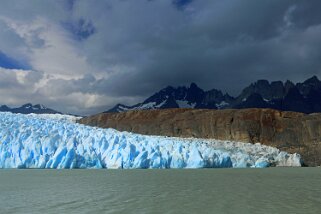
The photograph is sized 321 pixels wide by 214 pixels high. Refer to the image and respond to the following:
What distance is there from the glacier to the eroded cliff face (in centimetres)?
2955

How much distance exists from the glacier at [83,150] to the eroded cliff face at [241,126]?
29.6 metres

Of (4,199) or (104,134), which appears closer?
(4,199)

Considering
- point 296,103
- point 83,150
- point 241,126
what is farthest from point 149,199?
point 296,103

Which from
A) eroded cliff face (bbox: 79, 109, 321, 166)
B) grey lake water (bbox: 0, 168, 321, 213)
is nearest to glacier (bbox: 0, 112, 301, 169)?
grey lake water (bbox: 0, 168, 321, 213)

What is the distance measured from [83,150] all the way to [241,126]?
41988mm

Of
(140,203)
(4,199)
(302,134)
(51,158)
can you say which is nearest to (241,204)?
(140,203)

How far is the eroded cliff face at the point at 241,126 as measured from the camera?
63094 millimetres

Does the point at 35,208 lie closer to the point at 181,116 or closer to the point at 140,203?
the point at 140,203

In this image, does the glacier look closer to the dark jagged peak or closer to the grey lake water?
the grey lake water

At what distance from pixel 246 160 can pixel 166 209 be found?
26834mm

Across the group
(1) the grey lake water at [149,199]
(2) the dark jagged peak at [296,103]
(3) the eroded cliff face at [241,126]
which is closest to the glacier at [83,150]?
(1) the grey lake water at [149,199]

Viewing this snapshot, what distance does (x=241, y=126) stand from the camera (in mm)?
66812

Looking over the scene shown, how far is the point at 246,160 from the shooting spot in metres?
36.4

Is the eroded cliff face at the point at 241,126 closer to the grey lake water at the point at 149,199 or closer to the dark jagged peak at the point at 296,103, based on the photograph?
the grey lake water at the point at 149,199
